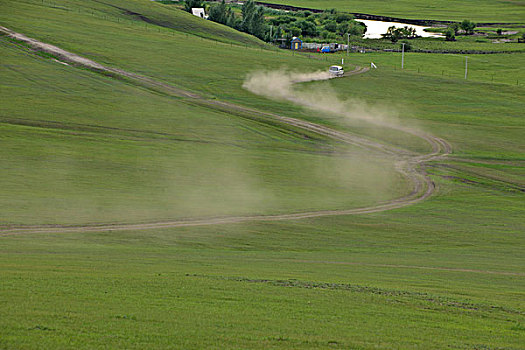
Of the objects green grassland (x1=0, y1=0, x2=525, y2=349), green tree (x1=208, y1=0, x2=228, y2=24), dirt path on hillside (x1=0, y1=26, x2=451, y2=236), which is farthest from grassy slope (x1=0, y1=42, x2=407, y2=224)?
green tree (x1=208, y1=0, x2=228, y2=24)

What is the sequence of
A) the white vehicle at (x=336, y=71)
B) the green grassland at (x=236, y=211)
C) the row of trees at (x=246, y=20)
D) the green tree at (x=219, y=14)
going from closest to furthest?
the green grassland at (x=236, y=211) < the white vehicle at (x=336, y=71) < the row of trees at (x=246, y=20) < the green tree at (x=219, y=14)

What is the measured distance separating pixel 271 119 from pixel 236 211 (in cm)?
4102

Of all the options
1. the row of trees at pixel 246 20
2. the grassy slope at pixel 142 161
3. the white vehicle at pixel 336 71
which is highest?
the row of trees at pixel 246 20

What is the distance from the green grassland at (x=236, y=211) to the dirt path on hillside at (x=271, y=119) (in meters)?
1.50

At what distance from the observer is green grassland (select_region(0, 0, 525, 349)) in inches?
803

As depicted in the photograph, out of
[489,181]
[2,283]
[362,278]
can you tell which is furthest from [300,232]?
[489,181]

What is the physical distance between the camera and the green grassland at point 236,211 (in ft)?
66.9

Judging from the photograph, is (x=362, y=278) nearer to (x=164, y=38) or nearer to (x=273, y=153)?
(x=273, y=153)

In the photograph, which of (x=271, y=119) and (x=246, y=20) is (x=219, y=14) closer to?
(x=246, y=20)

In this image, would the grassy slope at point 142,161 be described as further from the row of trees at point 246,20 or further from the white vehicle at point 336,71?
the row of trees at point 246,20

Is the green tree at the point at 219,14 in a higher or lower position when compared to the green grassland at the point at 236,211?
higher

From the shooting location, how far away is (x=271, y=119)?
88875 mm

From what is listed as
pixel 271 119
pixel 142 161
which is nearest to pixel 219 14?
pixel 271 119

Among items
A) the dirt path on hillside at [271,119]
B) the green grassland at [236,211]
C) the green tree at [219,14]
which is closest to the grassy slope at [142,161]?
the green grassland at [236,211]
